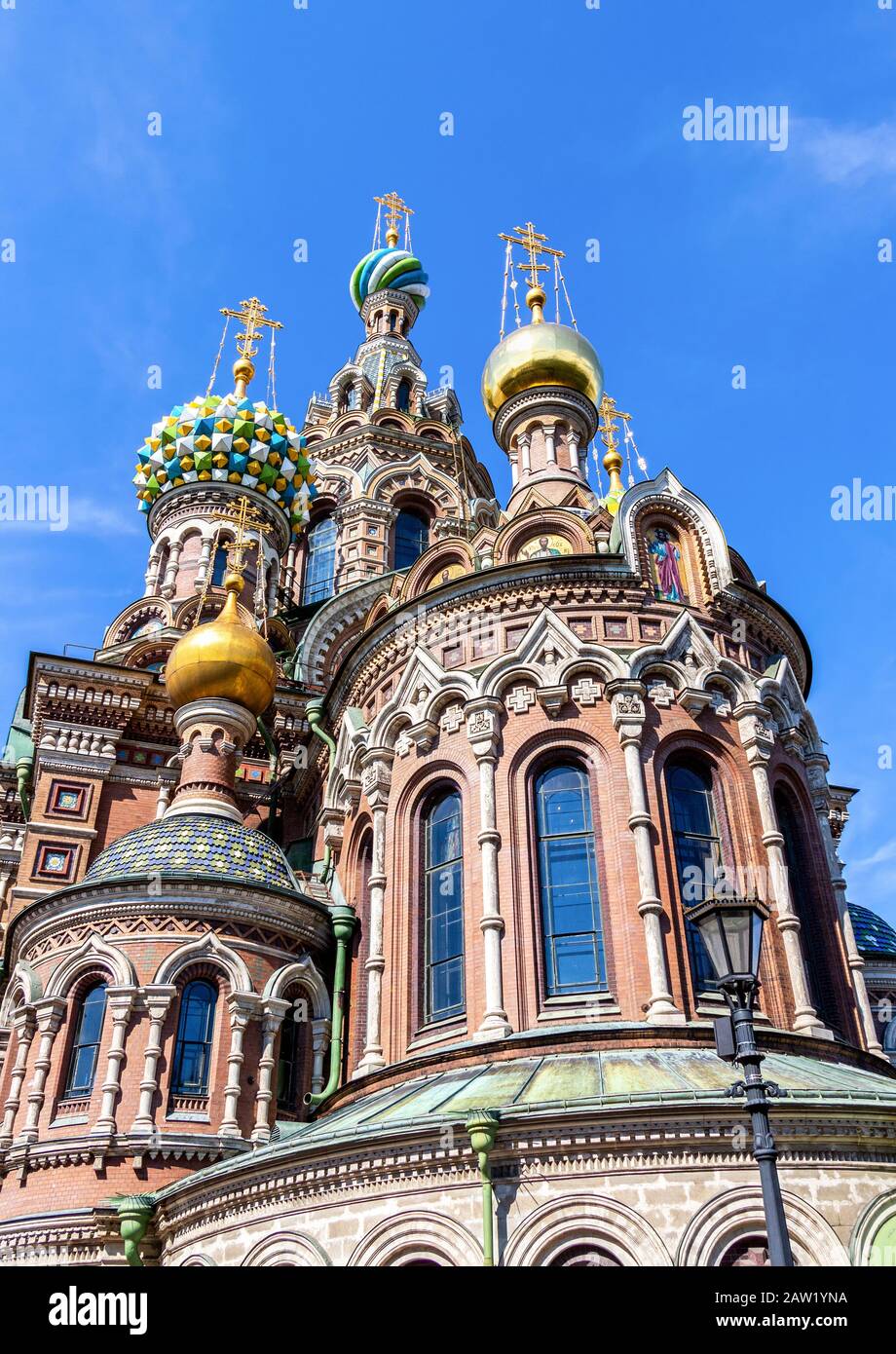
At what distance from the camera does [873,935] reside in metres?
20.4

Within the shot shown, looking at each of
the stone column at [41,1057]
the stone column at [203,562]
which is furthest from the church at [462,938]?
the stone column at [203,562]

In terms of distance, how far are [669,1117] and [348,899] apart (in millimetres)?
6111

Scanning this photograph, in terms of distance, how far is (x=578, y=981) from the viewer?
11.3m

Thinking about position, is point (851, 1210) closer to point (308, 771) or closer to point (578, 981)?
point (578, 981)

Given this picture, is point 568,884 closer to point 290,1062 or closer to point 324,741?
point 290,1062

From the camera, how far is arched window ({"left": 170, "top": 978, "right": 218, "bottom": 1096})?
12469 millimetres

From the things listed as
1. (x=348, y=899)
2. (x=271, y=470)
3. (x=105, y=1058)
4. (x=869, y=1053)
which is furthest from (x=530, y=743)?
(x=271, y=470)

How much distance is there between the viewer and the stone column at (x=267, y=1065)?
12320mm

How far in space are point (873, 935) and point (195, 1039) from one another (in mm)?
12367

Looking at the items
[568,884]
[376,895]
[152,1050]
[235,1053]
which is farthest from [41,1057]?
[568,884]

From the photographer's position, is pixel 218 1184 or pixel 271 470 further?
pixel 271 470

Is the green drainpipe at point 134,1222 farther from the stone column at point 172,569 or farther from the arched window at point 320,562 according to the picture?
the arched window at point 320,562

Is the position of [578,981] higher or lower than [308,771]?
lower

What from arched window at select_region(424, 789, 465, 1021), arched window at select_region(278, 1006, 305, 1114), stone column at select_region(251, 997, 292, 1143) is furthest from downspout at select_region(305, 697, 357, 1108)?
arched window at select_region(424, 789, 465, 1021)
